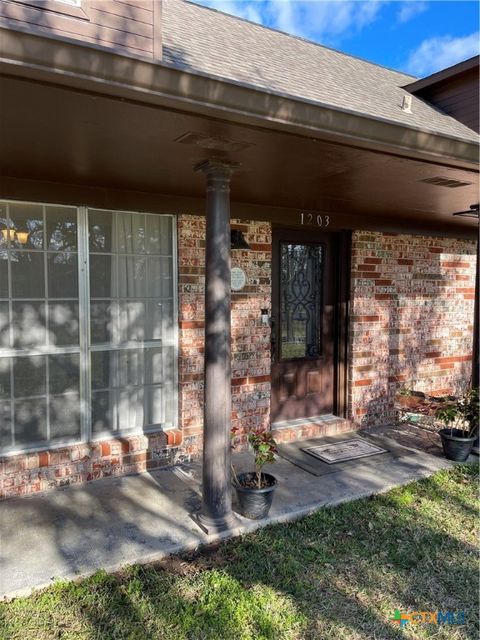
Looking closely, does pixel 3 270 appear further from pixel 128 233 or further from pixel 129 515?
pixel 129 515

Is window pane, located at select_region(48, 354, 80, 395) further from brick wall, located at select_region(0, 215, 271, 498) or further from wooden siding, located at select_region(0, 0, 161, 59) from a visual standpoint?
wooden siding, located at select_region(0, 0, 161, 59)

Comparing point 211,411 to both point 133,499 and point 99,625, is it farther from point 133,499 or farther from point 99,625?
point 99,625

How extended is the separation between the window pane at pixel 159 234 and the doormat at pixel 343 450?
7.55 feet

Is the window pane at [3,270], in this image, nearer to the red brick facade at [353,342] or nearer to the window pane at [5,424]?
the window pane at [5,424]

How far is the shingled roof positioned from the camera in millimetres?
3195

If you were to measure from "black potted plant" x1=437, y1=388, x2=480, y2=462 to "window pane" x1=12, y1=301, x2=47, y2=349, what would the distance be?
3.54 meters

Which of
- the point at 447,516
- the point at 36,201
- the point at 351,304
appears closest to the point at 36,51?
the point at 36,201

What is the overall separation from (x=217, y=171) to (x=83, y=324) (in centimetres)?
169

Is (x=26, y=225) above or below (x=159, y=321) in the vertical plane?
above

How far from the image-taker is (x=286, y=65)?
4242mm

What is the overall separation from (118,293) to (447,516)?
300 cm

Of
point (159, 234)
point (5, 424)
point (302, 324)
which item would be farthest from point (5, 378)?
point (302, 324)

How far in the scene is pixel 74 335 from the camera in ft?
12.4

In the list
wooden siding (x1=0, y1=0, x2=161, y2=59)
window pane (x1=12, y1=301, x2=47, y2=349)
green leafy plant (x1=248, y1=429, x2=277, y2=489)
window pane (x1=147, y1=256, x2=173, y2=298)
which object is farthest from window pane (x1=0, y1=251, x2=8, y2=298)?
green leafy plant (x1=248, y1=429, x2=277, y2=489)
